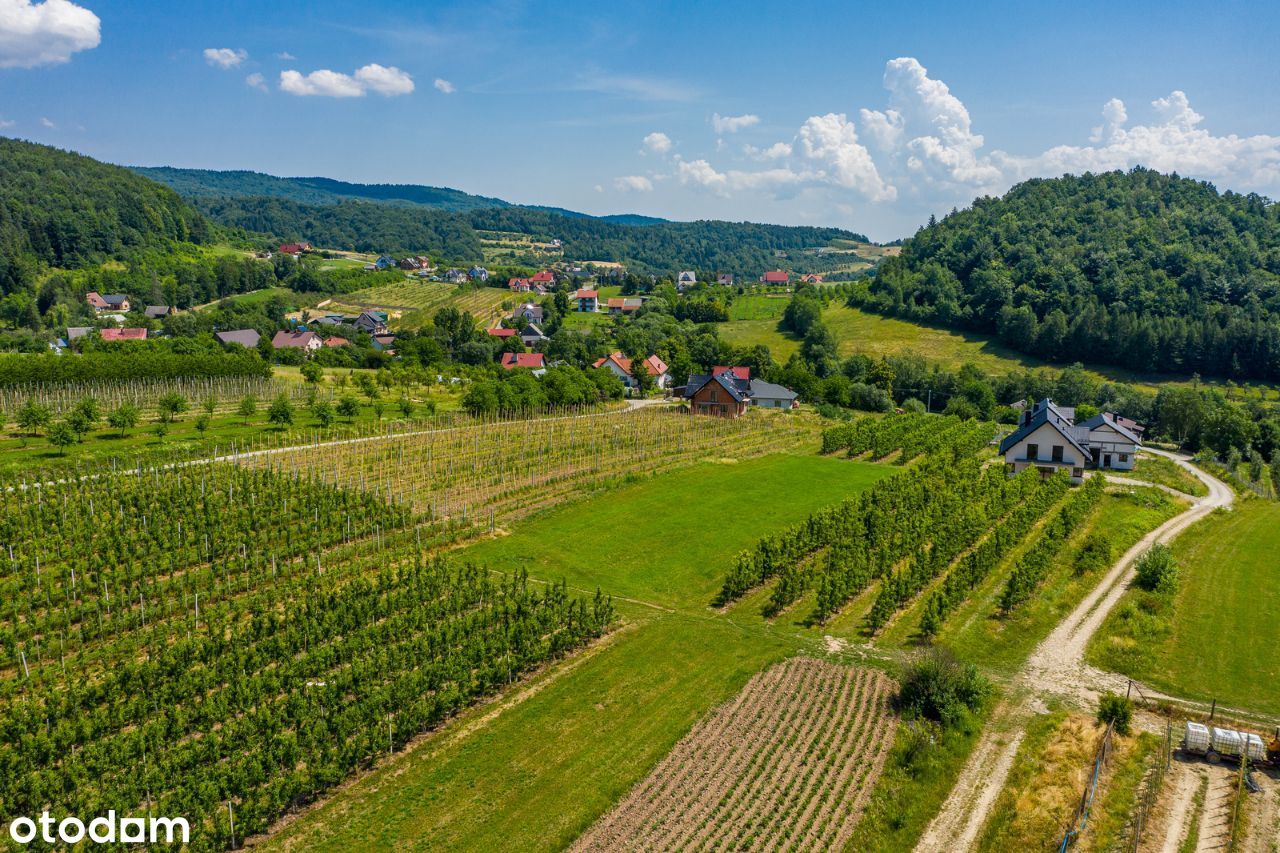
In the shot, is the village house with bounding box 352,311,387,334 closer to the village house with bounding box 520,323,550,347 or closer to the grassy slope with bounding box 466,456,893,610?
the village house with bounding box 520,323,550,347

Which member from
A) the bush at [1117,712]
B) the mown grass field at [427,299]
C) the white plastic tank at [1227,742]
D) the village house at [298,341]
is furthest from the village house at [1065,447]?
the mown grass field at [427,299]

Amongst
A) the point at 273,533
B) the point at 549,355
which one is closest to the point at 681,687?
the point at 273,533

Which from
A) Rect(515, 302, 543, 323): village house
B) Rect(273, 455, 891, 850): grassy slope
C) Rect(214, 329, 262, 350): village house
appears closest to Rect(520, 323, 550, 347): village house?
Rect(515, 302, 543, 323): village house

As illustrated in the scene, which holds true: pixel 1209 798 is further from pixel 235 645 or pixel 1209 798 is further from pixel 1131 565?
pixel 235 645

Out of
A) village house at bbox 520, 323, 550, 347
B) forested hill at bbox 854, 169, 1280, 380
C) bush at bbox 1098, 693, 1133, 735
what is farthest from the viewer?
village house at bbox 520, 323, 550, 347

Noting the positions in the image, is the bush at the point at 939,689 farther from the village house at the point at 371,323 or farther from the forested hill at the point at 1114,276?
the village house at the point at 371,323

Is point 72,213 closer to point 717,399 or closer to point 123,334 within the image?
point 123,334

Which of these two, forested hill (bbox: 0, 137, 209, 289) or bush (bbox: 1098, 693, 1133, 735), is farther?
forested hill (bbox: 0, 137, 209, 289)
